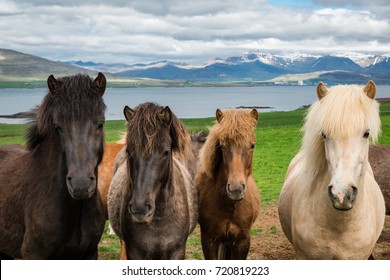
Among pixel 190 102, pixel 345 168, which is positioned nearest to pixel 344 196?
pixel 345 168

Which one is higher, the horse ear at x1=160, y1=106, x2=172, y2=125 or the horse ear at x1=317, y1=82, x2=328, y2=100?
the horse ear at x1=317, y1=82, x2=328, y2=100

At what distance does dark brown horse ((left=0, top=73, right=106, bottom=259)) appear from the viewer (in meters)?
4.16

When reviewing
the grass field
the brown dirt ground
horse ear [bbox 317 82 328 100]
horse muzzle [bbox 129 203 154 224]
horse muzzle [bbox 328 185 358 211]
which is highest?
horse ear [bbox 317 82 328 100]

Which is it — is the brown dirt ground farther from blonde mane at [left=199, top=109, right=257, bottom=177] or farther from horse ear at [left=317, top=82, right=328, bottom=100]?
horse ear at [left=317, top=82, right=328, bottom=100]

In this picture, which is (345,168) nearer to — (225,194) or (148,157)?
(148,157)

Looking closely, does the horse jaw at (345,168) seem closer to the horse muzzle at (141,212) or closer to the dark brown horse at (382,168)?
the horse muzzle at (141,212)

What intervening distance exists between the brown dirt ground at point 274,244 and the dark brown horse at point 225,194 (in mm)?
1802

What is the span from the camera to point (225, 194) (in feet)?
18.6

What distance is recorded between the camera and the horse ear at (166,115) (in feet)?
15.3

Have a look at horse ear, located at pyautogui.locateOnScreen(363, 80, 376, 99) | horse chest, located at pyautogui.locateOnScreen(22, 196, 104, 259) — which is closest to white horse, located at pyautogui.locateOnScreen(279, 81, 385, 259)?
horse ear, located at pyautogui.locateOnScreen(363, 80, 376, 99)

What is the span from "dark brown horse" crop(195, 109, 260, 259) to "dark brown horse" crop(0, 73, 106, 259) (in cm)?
164

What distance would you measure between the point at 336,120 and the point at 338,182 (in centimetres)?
60

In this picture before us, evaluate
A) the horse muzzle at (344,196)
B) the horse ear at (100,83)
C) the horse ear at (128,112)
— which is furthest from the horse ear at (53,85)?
the horse muzzle at (344,196)
